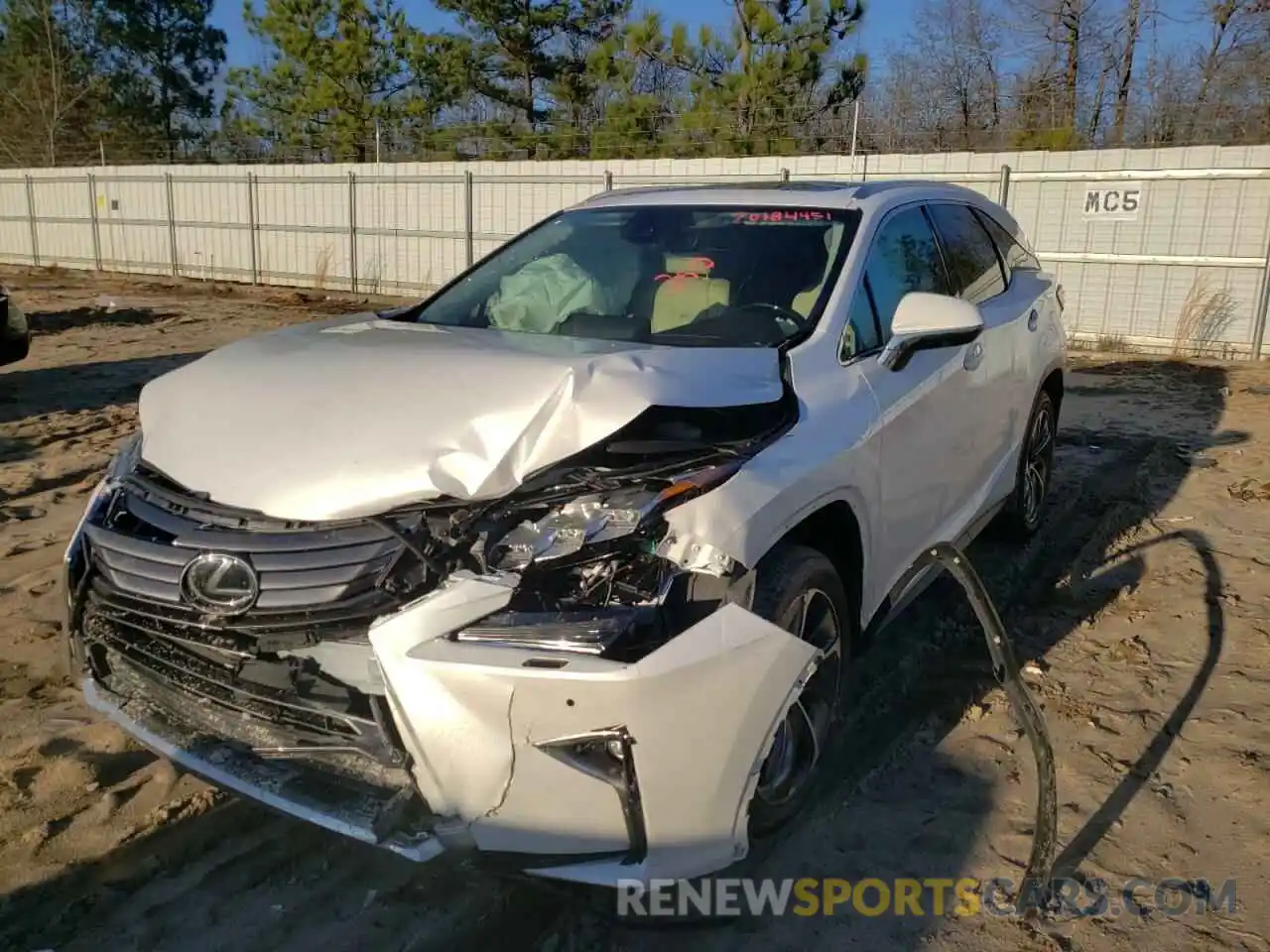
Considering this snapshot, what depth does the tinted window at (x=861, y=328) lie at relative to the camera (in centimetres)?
331

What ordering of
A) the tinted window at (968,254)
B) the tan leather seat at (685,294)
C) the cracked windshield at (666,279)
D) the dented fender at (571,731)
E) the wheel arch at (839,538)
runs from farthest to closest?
the tinted window at (968,254), the tan leather seat at (685,294), the cracked windshield at (666,279), the wheel arch at (839,538), the dented fender at (571,731)

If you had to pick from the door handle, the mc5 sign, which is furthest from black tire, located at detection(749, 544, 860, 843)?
the mc5 sign

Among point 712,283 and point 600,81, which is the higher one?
point 600,81

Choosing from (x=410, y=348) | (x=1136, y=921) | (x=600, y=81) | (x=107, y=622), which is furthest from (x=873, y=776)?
(x=600, y=81)

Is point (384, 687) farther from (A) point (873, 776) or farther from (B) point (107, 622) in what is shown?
(A) point (873, 776)

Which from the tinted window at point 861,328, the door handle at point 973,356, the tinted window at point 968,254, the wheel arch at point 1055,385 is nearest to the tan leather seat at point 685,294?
the tinted window at point 861,328

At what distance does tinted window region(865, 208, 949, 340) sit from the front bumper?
1693 millimetres

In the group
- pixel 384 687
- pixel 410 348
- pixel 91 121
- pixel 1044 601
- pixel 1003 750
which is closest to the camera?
pixel 384 687

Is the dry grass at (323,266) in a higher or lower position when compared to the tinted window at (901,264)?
lower

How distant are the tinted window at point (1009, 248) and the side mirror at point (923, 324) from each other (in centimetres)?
187

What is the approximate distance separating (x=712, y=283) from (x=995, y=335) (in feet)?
4.76

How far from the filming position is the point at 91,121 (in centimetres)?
3678

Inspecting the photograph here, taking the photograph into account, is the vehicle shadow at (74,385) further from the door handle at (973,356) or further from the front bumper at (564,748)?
the front bumper at (564,748)

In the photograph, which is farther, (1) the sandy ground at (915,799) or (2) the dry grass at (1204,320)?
(2) the dry grass at (1204,320)
